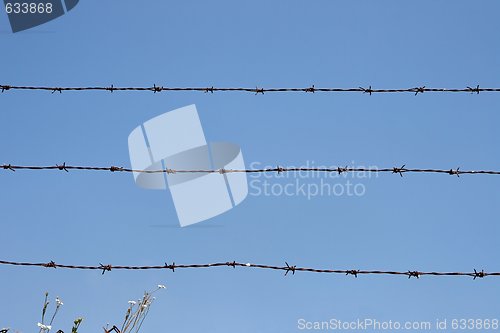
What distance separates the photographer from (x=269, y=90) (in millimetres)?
4906

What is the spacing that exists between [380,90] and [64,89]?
2534mm

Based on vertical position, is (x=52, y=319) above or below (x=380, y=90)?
below

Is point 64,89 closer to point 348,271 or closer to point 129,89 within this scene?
point 129,89

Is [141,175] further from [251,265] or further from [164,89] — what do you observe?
[251,265]

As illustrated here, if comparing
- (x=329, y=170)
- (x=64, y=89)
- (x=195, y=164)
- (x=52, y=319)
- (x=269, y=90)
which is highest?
(x=195, y=164)

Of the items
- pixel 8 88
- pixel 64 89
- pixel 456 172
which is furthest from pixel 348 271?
pixel 8 88

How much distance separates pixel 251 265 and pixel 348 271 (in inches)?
27.3

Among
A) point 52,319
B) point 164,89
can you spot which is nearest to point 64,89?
point 164,89

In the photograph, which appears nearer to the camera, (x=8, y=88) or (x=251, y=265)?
(x=251, y=265)

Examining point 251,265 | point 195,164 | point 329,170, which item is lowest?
point 251,265

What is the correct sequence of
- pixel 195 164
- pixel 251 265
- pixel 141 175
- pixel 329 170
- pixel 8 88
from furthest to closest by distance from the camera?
pixel 195 164, pixel 141 175, pixel 8 88, pixel 329 170, pixel 251 265

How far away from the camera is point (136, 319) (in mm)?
4879

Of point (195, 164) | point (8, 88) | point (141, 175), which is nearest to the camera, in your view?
point (8, 88)

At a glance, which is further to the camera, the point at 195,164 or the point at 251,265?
the point at 195,164
